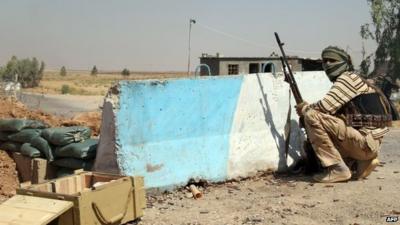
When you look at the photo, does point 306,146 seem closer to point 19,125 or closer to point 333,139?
point 333,139

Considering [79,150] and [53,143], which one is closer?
[79,150]

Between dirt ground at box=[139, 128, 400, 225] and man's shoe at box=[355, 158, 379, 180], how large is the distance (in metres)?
0.12

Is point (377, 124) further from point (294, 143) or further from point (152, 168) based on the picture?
point (152, 168)

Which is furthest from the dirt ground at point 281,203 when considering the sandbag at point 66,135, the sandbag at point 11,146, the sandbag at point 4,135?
the sandbag at point 4,135

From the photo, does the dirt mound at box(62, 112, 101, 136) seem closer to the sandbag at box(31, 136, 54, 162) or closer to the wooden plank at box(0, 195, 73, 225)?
the sandbag at box(31, 136, 54, 162)

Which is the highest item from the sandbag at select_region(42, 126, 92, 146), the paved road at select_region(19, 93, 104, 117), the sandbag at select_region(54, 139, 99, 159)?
the sandbag at select_region(42, 126, 92, 146)

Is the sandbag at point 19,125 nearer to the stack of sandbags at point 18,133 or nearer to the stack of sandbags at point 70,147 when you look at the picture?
the stack of sandbags at point 18,133

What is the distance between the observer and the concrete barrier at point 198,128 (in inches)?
245

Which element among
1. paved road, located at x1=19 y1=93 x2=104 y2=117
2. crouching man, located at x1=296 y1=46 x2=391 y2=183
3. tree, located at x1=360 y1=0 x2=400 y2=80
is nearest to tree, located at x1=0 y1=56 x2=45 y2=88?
paved road, located at x1=19 y1=93 x2=104 y2=117

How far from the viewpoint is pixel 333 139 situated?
7.25m

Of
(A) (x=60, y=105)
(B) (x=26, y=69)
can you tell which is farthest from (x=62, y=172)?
(B) (x=26, y=69)

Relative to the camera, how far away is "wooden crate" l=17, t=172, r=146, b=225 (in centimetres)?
452

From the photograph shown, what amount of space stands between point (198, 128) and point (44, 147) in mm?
2075

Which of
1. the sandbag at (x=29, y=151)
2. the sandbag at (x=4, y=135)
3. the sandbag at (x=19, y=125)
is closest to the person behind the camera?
the sandbag at (x=29, y=151)
